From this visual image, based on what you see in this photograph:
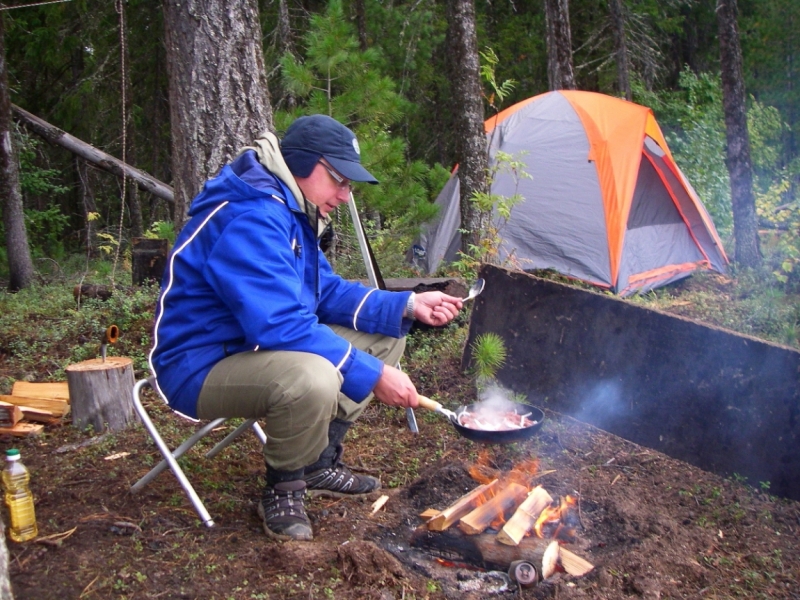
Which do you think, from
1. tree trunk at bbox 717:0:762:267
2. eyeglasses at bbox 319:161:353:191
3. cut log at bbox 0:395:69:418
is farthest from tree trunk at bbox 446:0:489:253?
eyeglasses at bbox 319:161:353:191

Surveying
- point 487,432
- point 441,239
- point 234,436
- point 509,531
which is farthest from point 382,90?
point 509,531

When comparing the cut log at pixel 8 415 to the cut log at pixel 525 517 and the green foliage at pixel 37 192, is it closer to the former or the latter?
the cut log at pixel 525 517

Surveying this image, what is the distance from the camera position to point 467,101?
718 cm

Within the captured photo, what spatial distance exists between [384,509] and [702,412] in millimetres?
1622

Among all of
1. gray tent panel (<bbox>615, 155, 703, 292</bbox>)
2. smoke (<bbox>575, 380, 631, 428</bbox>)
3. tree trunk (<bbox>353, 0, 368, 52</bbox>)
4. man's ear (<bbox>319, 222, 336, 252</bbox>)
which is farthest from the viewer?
tree trunk (<bbox>353, 0, 368, 52</bbox>)

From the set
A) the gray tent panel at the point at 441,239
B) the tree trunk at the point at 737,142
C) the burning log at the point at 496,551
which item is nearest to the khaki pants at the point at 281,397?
the burning log at the point at 496,551

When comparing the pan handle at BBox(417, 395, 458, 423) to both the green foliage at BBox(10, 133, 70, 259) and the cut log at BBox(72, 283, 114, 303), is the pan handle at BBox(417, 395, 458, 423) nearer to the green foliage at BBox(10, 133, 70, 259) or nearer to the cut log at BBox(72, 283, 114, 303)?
the cut log at BBox(72, 283, 114, 303)

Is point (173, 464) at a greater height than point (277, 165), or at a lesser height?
lesser

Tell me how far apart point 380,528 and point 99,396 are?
2034mm

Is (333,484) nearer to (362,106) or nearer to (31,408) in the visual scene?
(31,408)

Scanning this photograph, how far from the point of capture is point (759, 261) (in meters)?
8.41

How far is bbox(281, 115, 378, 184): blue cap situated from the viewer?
2.75m

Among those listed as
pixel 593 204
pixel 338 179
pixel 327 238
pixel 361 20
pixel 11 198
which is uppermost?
pixel 361 20

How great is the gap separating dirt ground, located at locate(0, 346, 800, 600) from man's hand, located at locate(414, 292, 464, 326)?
0.71 metres
